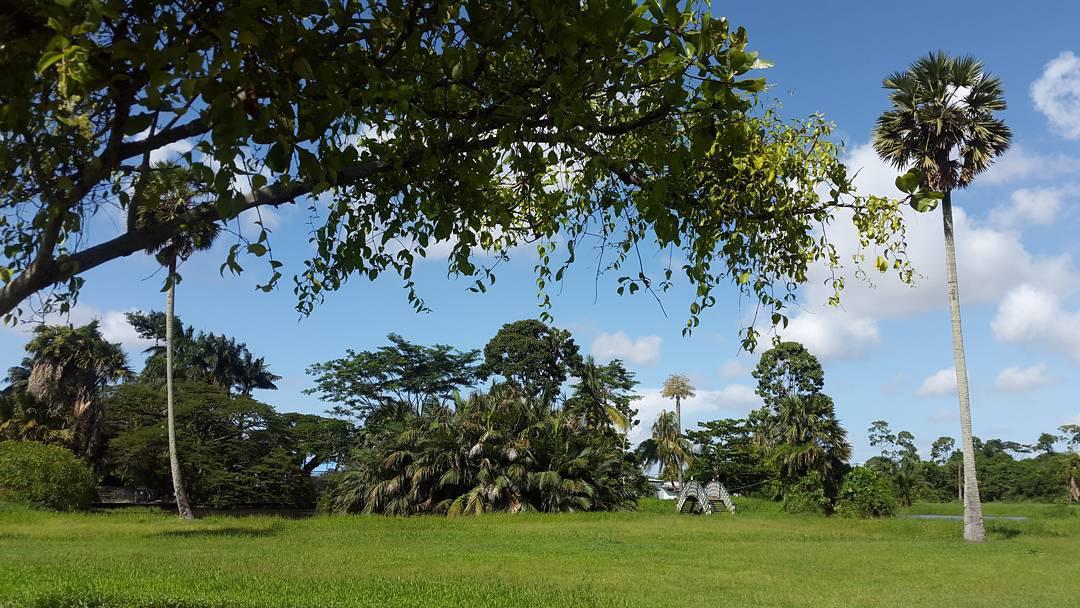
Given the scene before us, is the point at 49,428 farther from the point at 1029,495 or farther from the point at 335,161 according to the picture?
the point at 1029,495

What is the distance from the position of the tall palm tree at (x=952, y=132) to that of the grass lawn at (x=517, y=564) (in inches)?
202

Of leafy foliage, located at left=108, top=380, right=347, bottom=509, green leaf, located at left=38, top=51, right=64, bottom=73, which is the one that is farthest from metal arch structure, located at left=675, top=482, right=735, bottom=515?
green leaf, located at left=38, top=51, right=64, bottom=73

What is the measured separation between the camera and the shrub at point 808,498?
32756 mm

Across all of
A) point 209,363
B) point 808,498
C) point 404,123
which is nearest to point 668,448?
point 808,498

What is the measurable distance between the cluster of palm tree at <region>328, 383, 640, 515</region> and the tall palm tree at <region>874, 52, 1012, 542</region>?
12749mm

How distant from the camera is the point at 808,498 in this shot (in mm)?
33031

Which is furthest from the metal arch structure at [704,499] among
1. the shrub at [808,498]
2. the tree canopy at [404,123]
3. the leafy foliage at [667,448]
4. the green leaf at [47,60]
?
the green leaf at [47,60]

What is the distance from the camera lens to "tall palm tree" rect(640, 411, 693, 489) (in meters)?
46.9

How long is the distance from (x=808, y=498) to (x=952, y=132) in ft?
57.9

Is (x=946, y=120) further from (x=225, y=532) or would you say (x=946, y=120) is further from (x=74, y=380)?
(x=74, y=380)

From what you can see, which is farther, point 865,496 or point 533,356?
point 533,356

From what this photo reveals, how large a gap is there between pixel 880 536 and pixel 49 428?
92.8 feet

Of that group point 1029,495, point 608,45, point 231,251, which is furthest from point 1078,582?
point 1029,495

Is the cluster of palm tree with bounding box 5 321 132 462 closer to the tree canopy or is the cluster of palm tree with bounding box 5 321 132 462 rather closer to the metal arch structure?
the metal arch structure
